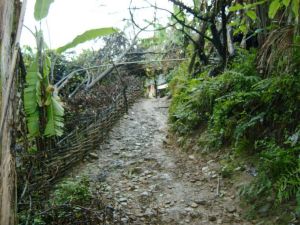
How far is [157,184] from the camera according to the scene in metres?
3.95

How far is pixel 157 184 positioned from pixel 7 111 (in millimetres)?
2383

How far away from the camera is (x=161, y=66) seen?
1277 cm

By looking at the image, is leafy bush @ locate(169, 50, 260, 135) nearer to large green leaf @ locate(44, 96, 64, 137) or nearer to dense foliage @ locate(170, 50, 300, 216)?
dense foliage @ locate(170, 50, 300, 216)

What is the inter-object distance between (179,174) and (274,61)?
6.06ft

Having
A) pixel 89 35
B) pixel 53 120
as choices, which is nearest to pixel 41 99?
pixel 53 120

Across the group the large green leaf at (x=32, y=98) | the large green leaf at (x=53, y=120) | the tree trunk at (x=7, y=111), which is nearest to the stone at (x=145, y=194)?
the large green leaf at (x=53, y=120)

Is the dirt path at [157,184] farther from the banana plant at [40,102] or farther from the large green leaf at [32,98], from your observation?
the large green leaf at [32,98]

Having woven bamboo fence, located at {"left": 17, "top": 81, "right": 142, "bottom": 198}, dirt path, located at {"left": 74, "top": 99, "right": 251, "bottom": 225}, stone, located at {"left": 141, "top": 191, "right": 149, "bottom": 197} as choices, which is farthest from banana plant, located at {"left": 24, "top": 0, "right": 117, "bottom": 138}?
stone, located at {"left": 141, "top": 191, "right": 149, "bottom": 197}

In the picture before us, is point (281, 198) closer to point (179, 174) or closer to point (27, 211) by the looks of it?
point (179, 174)

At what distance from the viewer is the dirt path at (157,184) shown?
3192mm

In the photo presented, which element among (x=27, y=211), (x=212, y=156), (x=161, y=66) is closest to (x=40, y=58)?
(x=27, y=211)

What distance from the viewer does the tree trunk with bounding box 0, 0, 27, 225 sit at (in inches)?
74.7

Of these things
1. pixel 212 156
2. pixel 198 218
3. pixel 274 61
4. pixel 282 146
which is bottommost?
pixel 198 218

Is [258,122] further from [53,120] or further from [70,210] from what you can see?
[53,120]
